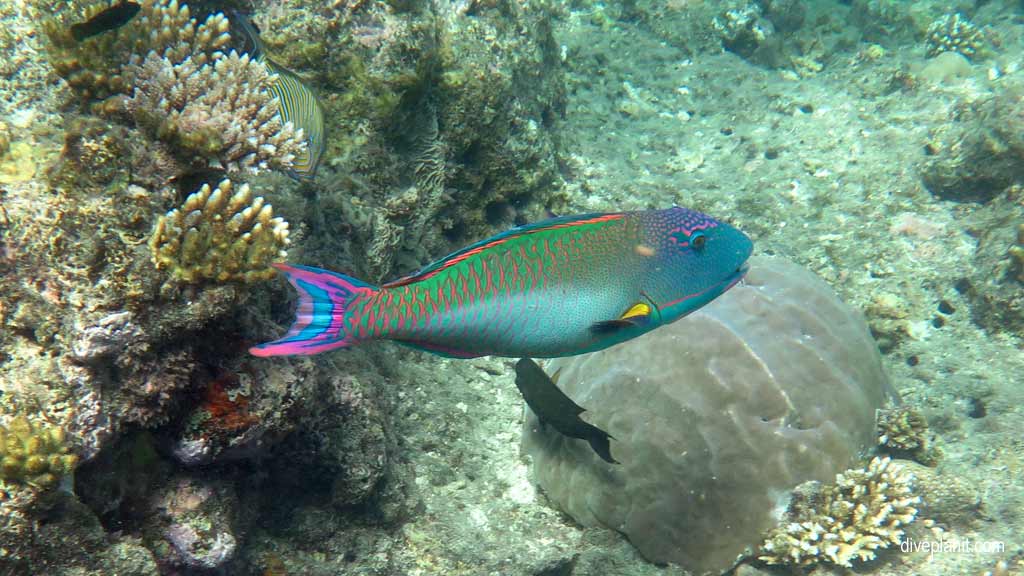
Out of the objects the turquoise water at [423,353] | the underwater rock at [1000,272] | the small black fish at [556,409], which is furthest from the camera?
the underwater rock at [1000,272]

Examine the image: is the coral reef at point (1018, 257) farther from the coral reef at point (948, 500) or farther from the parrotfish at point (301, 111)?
the parrotfish at point (301, 111)

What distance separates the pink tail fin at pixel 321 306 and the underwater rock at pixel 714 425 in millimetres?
3011

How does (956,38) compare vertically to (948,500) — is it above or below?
above

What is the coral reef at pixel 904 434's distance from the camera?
4898mm

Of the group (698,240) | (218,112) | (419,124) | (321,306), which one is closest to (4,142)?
(218,112)

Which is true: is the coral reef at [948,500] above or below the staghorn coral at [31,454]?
below

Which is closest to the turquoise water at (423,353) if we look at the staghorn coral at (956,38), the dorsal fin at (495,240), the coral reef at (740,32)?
the dorsal fin at (495,240)

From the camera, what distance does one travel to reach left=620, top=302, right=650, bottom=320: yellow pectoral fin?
2.15 meters

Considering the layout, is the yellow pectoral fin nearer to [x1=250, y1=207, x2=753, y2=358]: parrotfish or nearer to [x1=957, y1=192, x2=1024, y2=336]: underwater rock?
[x1=250, y1=207, x2=753, y2=358]: parrotfish

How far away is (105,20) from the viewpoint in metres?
2.86

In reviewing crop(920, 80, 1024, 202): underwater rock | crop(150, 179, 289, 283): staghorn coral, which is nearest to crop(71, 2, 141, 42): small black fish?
crop(150, 179, 289, 283): staghorn coral

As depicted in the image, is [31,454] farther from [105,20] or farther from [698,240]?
[698,240]

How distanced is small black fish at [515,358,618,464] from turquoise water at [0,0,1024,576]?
0.22 metres

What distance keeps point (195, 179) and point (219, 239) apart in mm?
631
